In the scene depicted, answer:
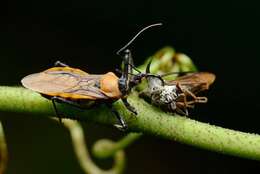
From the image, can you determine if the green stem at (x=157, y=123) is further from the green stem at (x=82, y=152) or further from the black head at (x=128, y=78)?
the green stem at (x=82, y=152)

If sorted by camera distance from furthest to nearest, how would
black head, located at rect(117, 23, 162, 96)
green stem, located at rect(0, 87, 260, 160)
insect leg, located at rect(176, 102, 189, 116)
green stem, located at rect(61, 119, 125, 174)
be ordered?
1. green stem, located at rect(61, 119, 125, 174)
2. black head, located at rect(117, 23, 162, 96)
3. insect leg, located at rect(176, 102, 189, 116)
4. green stem, located at rect(0, 87, 260, 160)

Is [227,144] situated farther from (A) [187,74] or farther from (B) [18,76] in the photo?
(B) [18,76]

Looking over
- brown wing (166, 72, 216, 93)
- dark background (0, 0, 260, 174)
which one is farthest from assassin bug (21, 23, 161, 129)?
dark background (0, 0, 260, 174)

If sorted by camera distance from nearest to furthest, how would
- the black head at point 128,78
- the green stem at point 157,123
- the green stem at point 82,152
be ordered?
the green stem at point 157,123, the black head at point 128,78, the green stem at point 82,152

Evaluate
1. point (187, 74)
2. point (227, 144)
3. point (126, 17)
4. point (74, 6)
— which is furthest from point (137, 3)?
point (227, 144)

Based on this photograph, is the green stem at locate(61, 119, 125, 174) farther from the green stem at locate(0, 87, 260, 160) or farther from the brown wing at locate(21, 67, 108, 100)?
the green stem at locate(0, 87, 260, 160)

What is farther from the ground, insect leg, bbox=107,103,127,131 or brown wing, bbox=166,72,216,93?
brown wing, bbox=166,72,216,93

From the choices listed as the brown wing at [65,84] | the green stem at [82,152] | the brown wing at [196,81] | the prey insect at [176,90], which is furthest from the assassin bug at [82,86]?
the green stem at [82,152]
